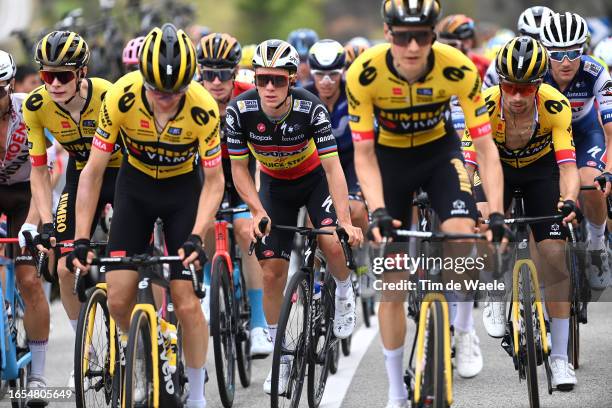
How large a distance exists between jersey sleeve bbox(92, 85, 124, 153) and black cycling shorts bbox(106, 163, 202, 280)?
323 mm

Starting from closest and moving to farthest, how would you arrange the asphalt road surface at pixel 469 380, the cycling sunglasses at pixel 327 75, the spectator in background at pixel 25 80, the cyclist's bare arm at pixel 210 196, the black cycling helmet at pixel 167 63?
the black cycling helmet at pixel 167 63 < the cyclist's bare arm at pixel 210 196 < the asphalt road surface at pixel 469 380 < the cycling sunglasses at pixel 327 75 < the spectator in background at pixel 25 80

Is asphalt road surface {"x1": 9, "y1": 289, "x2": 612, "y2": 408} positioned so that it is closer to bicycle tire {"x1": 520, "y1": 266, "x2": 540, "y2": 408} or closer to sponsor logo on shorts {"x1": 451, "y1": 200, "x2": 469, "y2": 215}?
bicycle tire {"x1": 520, "y1": 266, "x2": 540, "y2": 408}

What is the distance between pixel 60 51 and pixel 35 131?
61 centimetres

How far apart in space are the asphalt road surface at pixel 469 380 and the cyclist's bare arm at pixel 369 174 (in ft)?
6.66

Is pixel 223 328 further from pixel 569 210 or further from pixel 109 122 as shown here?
pixel 569 210

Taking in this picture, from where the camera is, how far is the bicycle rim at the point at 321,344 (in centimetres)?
773

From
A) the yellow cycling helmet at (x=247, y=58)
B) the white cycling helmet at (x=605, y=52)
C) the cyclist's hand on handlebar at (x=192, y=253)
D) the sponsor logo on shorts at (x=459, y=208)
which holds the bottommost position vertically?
the cyclist's hand on handlebar at (x=192, y=253)

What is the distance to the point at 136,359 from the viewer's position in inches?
249

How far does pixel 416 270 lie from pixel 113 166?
8.31 feet

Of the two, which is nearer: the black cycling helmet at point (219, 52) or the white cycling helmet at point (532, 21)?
the black cycling helmet at point (219, 52)

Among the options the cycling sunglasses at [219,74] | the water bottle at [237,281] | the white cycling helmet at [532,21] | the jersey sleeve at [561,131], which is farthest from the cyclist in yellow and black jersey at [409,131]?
the white cycling helmet at [532,21]

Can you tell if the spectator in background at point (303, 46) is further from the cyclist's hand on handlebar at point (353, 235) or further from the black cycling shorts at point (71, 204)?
the cyclist's hand on handlebar at point (353, 235)

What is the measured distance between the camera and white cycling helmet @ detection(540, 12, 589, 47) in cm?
898

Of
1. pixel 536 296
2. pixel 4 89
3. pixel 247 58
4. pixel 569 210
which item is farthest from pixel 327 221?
pixel 247 58
